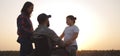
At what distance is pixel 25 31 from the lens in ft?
31.2

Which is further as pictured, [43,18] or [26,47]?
[26,47]

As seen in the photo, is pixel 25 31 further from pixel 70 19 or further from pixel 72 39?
pixel 70 19

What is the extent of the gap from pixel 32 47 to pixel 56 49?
A: 36.8 inches

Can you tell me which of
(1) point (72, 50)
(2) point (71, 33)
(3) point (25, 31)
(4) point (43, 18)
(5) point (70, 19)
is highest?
(4) point (43, 18)

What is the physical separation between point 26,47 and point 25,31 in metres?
0.36

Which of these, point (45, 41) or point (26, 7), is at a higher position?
point (26, 7)

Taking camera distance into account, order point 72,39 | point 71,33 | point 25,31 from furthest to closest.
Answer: point 71,33 < point 72,39 < point 25,31

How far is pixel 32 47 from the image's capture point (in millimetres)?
9672

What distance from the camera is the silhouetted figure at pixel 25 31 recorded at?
955 centimetres

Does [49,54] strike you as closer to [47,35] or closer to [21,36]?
[47,35]

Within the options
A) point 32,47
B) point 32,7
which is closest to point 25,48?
point 32,47

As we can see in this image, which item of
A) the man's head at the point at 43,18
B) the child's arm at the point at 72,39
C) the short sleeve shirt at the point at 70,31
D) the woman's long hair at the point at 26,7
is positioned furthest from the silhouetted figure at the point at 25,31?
the short sleeve shirt at the point at 70,31

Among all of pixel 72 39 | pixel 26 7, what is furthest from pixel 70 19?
pixel 26 7

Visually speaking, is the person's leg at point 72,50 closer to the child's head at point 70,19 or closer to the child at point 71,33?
the child at point 71,33
